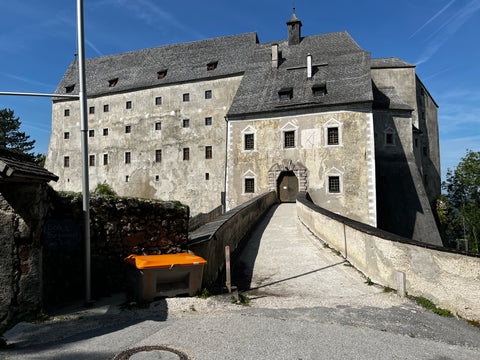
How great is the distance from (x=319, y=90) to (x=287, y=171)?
715 centimetres

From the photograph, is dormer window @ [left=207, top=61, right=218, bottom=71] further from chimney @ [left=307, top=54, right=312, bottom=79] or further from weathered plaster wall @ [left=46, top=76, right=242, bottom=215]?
chimney @ [left=307, top=54, right=312, bottom=79]

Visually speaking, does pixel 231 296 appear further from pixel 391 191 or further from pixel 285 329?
pixel 391 191

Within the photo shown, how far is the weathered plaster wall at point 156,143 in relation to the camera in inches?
1323

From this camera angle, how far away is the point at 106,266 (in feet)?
24.3

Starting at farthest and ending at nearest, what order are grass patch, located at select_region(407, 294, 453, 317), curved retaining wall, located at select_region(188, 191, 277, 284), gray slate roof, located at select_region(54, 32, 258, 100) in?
gray slate roof, located at select_region(54, 32, 258, 100), curved retaining wall, located at select_region(188, 191, 277, 284), grass patch, located at select_region(407, 294, 453, 317)

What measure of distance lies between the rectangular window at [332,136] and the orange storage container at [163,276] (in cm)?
2020

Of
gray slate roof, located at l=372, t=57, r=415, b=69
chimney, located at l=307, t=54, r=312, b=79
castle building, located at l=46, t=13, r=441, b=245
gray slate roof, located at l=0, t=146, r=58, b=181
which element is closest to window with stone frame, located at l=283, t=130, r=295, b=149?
castle building, located at l=46, t=13, r=441, b=245

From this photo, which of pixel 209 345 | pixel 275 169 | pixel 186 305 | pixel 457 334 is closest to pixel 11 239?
pixel 186 305

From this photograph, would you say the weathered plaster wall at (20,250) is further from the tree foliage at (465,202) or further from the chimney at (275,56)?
the tree foliage at (465,202)

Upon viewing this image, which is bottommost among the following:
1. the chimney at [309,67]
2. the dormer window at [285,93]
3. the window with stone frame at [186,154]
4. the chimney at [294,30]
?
the window with stone frame at [186,154]

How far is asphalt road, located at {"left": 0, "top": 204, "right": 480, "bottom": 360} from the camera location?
184 inches

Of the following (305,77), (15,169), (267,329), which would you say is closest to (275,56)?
(305,77)

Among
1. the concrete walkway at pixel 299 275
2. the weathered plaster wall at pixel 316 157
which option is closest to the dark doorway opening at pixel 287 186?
the weathered plaster wall at pixel 316 157

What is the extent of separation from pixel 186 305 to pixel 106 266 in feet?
7.34
